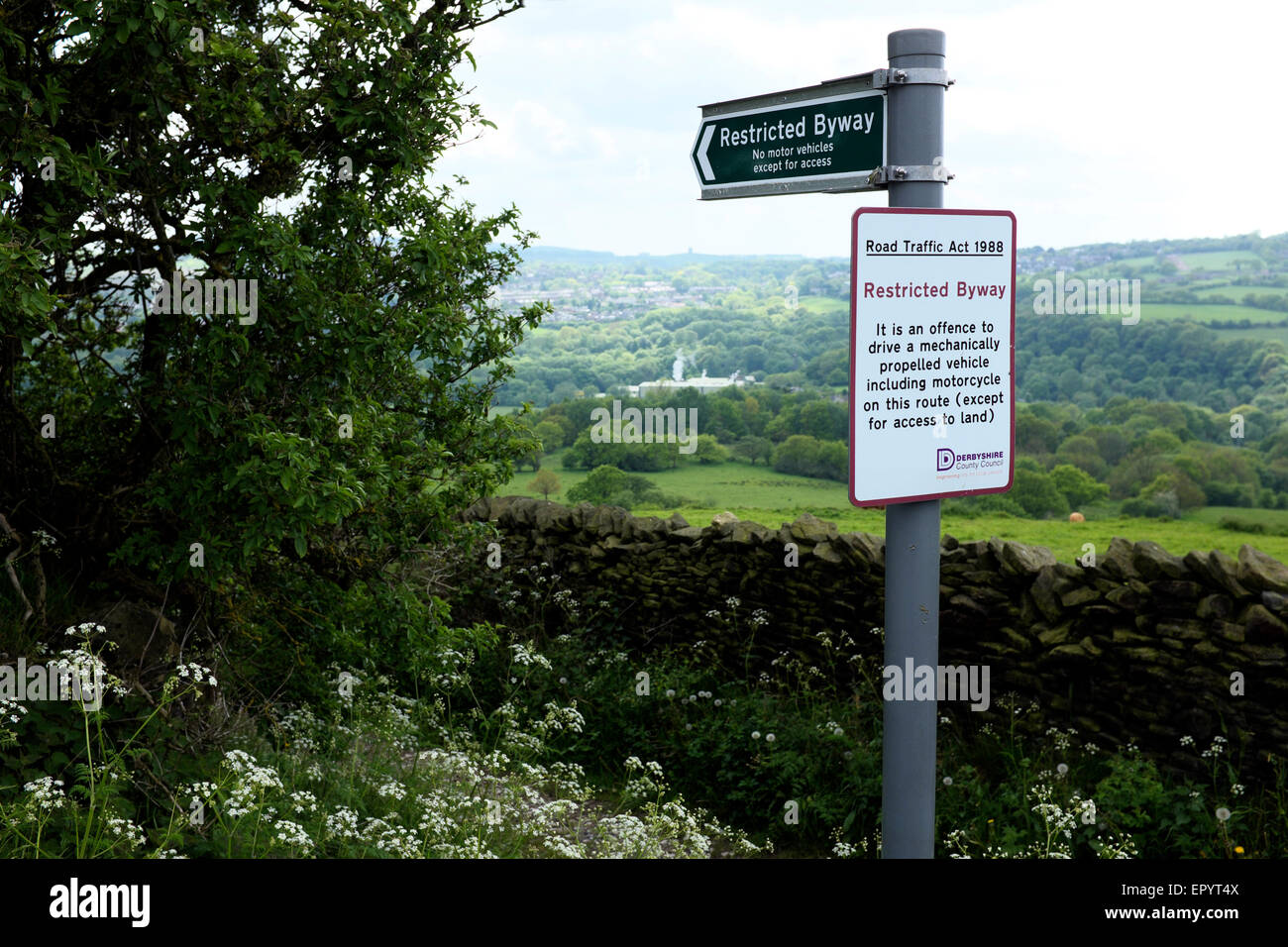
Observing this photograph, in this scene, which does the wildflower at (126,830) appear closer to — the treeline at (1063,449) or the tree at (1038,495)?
the treeline at (1063,449)

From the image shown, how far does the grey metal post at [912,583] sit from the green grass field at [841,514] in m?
7.88

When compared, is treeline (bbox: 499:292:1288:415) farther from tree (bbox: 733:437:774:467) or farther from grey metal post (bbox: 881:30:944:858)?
grey metal post (bbox: 881:30:944:858)

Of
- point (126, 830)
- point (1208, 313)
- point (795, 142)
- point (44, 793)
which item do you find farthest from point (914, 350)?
point (1208, 313)

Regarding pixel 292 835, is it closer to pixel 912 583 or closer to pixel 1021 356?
pixel 912 583

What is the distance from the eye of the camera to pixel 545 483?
12250 mm

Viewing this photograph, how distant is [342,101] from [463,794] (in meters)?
3.63

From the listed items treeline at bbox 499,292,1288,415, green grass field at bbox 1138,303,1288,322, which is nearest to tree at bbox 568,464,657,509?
treeline at bbox 499,292,1288,415

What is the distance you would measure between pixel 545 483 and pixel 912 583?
9.78m

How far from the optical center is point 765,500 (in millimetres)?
13766

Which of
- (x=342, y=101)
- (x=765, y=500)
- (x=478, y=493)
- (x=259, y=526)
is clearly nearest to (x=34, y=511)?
(x=259, y=526)

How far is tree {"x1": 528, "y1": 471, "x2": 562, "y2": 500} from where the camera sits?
12.0 m

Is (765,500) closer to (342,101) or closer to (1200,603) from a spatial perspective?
(1200,603)

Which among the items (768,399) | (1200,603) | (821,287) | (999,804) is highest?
(821,287)
